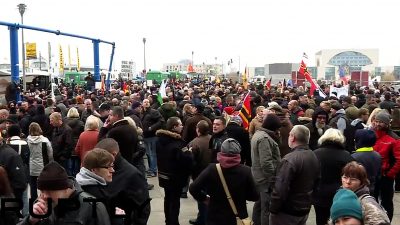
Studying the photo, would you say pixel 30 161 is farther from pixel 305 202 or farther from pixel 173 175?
pixel 305 202

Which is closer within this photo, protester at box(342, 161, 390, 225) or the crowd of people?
the crowd of people

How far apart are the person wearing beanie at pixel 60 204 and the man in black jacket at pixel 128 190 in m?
0.90

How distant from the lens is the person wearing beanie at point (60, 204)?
3020mm

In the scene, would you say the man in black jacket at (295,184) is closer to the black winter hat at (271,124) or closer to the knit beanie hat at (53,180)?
the black winter hat at (271,124)

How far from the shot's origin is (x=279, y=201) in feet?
18.8

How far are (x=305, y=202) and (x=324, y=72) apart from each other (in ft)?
332

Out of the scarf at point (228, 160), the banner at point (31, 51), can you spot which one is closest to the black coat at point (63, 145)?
the scarf at point (228, 160)

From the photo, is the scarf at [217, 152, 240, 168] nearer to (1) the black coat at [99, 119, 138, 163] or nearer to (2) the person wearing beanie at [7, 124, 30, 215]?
(1) the black coat at [99, 119, 138, 163]

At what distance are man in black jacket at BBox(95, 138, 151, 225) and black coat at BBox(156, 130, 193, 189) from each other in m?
2.28

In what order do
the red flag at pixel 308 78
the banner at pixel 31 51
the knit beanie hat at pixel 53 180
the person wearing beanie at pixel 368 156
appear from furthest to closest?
the banner at pixel 31 51 < the red flag at pixel 308 78 < the person wearing beanie at pixel 368 156 < the knit beanie hat at pixel 53 180

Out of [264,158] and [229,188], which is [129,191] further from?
[264,158]

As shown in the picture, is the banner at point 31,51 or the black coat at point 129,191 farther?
the banner at point 31,51

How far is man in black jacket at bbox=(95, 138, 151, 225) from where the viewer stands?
4.34 meters

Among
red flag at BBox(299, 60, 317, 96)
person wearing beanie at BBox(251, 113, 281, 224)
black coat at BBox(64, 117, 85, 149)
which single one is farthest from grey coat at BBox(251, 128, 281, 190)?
red flag at BBox(299, 60, 317, 96)
